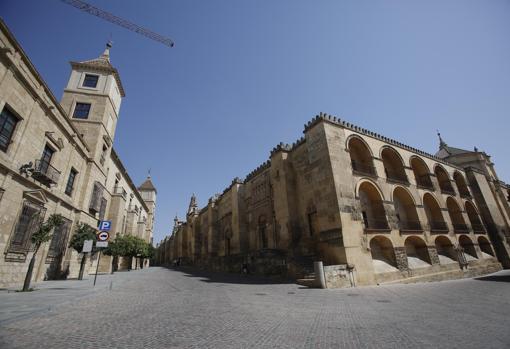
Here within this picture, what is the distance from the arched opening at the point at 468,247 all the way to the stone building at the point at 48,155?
111 ft

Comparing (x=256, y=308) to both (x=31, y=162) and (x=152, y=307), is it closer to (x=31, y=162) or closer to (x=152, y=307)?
(x=152, y=307)

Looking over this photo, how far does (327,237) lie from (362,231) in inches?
89.7

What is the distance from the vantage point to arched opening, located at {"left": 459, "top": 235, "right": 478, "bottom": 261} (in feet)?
71.4

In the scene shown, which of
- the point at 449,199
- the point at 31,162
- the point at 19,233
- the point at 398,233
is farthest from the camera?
the point at 449,199

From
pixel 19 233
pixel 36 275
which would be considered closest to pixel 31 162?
pixel 19 233

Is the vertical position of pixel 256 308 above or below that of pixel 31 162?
below

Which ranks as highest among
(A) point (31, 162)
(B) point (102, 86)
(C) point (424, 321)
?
(B) point (102, 86)

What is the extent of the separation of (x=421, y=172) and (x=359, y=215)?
14327mm

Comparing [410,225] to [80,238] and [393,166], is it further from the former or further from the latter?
[80,238]

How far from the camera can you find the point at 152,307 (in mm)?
6609

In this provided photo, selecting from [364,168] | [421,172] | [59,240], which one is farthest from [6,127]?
[421,172]

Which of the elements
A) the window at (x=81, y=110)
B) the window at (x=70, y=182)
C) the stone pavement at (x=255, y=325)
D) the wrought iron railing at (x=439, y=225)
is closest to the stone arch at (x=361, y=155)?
the wrought iron railing at (x=439, y=225)

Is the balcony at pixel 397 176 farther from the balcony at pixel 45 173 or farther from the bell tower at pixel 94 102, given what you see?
the bell tower at pixel 94 102

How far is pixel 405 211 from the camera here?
65.0 ft
